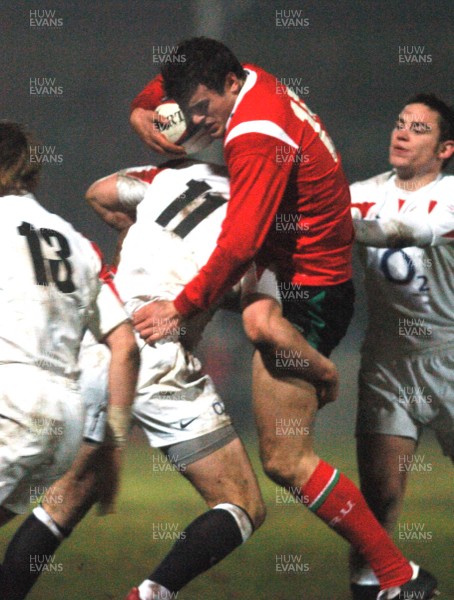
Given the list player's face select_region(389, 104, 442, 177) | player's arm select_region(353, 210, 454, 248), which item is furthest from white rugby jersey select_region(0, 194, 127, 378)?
player's face select_region(389, 104, 442, 177)

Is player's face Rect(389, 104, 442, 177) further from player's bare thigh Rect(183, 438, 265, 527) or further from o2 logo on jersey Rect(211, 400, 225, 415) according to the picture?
player's bare thigh Rect(183, 438, 265, 527)

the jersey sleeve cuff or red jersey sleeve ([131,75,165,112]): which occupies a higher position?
red jersey sleeve ([131,75,165,112])

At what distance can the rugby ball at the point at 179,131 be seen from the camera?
3.82 metres

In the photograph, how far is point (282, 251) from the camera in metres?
3.60

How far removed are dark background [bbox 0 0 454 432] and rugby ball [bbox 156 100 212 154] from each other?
12.6 ft

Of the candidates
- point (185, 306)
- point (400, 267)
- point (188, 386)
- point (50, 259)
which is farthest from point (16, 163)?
point (400, 267)

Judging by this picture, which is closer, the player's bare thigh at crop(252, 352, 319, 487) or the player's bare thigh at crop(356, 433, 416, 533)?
the player's bare thigh at crop(252, 352, 319, 487)

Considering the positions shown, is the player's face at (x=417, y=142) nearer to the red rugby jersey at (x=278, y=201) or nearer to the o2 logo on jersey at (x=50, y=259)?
the red rugby jersey at (x=278, y=201)

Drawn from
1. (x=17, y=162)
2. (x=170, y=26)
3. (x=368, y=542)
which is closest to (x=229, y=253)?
(x=17, y=162)

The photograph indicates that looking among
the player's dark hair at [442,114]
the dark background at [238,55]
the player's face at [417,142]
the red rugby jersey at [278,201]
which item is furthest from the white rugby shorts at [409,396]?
the dark background at [238,55]

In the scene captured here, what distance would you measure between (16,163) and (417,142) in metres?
1.71

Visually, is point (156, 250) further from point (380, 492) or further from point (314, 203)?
point (380, 492)

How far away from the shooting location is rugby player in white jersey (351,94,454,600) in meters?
3.96

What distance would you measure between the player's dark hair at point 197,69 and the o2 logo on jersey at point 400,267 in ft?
3.04
